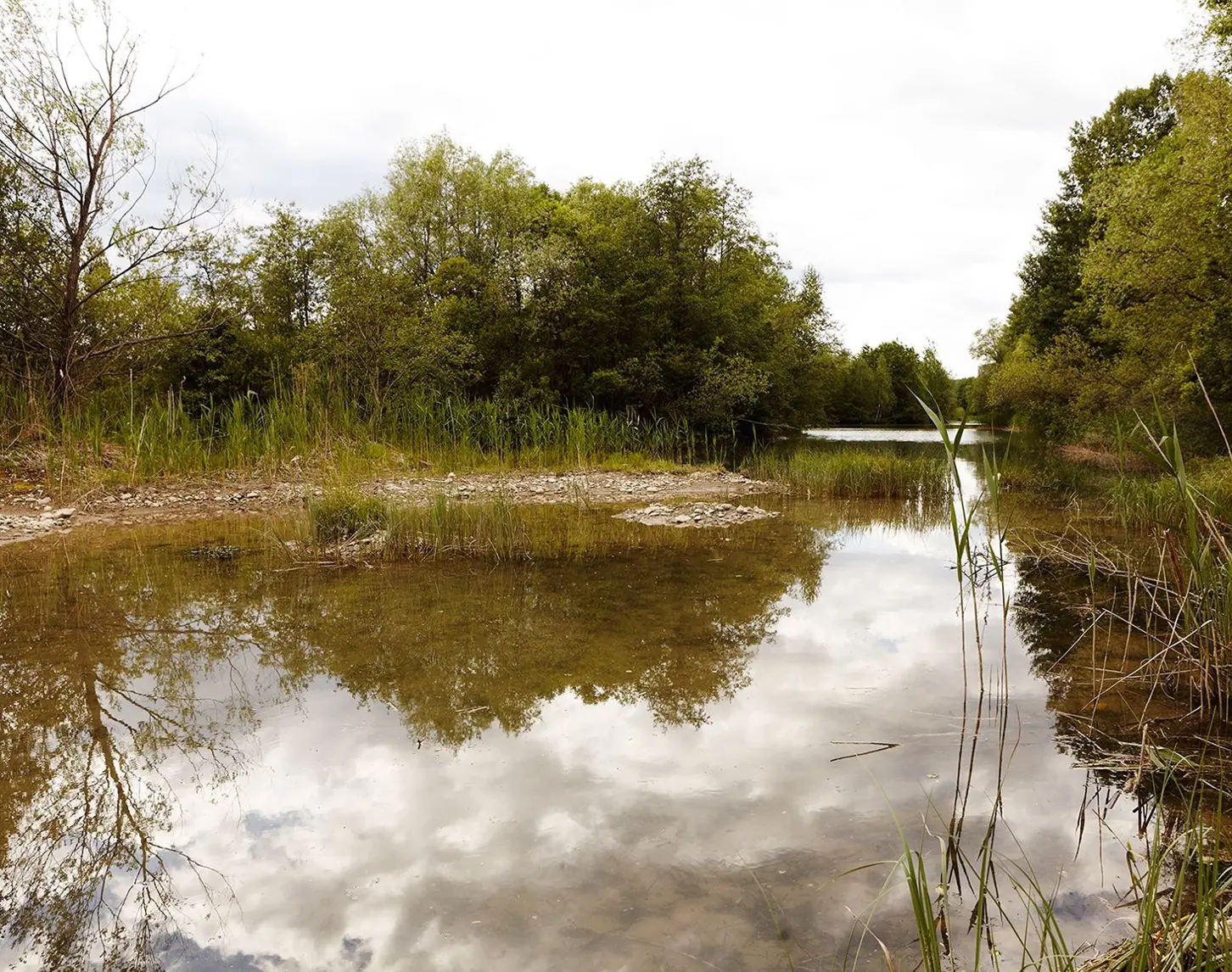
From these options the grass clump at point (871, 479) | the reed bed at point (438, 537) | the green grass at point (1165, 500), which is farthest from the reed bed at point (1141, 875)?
the grass clump at point (871, 479)

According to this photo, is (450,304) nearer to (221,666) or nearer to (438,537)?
(438,537)

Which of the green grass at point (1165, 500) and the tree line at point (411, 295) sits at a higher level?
the tree line at point (411, 295)

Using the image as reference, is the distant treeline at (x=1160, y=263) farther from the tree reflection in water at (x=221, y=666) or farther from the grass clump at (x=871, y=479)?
the tree reflection in water at (x=221, y=666)

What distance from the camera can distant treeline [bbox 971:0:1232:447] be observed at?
47.3 feet

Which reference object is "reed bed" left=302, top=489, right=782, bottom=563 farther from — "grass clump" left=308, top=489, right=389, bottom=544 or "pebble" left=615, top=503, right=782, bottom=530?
"pebble" left=615, top=503, right=782, bottom=530

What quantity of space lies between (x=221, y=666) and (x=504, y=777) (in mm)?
2481

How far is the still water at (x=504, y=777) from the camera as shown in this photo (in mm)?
2363

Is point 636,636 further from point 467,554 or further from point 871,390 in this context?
point 871,390

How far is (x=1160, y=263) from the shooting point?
15.5 metres

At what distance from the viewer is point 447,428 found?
1711cm

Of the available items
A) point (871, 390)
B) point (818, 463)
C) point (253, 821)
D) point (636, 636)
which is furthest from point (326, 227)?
point (871, 390)

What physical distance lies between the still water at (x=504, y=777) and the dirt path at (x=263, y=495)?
149 inches

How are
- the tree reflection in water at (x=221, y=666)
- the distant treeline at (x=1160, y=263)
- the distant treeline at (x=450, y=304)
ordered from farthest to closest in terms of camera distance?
the distant treeline at (x=1160, y=263), the distant treeline at (x=450, y=304), the tree reflection in water at (x=221, y=666)

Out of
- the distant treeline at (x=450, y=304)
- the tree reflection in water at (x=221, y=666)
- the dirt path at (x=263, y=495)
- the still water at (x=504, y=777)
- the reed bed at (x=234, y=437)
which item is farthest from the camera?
the distant treeline at (x=450, y=304)
